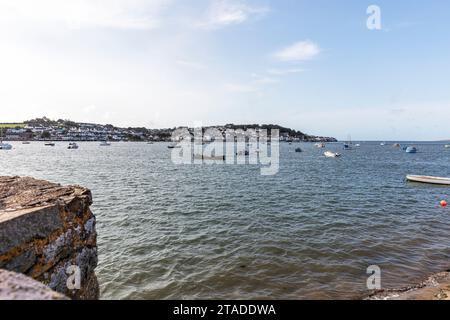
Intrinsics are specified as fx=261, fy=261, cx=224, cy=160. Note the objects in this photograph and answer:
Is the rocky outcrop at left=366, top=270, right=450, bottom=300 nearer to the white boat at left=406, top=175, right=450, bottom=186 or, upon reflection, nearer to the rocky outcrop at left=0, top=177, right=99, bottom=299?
the rocky outcrop at left=0, top=177, right=99, bottom=299

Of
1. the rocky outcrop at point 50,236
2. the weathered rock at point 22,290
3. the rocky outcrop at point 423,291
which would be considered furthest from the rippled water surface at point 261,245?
the weathered rock at point 22,290

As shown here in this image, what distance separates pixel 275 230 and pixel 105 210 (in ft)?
45.3

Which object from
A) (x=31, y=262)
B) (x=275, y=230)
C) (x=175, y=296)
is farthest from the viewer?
(x=275, y=230)

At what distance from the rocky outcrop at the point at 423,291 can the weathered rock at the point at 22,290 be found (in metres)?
10.8

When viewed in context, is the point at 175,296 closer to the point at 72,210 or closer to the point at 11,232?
the point at 72,210

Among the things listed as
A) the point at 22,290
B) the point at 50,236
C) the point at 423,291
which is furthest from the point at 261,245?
the point at 22,290

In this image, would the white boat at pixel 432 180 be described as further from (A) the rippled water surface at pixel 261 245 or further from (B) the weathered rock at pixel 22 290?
(B) the weathered rock at pixel 22 290

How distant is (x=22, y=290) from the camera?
6.69ft

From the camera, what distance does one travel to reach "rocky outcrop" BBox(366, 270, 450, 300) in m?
9.13

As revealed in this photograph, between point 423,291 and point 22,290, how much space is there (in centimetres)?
1249

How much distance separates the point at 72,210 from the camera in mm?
4742

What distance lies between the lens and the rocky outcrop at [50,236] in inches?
137
